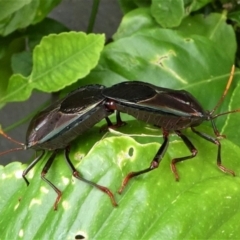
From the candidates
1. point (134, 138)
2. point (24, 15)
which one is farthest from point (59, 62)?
point (134, 138)

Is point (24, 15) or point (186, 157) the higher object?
point (24, 15)

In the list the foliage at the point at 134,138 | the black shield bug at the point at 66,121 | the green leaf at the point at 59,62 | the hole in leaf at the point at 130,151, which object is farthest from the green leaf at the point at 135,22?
the hole in leaf at the point at 130,151

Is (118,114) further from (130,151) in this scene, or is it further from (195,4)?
(195,4)

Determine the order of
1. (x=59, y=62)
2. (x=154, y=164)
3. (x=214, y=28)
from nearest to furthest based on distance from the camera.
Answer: (x=154, y=164), (x=59, y=62), (x=214, y=28)

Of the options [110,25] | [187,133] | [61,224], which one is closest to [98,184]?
[61,224]

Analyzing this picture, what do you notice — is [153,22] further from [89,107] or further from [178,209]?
[178,209]

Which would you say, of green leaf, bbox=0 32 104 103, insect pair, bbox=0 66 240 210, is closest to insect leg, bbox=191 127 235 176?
insect pair, bbox=0 66 240 210

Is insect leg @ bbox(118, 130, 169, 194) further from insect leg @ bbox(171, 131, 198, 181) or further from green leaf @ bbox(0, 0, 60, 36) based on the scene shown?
green leaf @ bbox(0, 0, 60, 36)

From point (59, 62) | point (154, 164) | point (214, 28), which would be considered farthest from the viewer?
point (214, 28)

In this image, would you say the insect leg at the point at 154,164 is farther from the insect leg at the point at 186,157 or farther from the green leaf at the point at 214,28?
the green leaf at the point at 214,28
